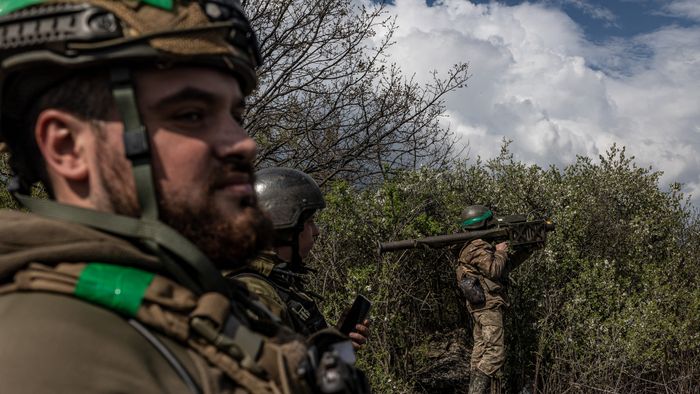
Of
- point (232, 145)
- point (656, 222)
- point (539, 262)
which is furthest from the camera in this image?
point (656, 222)

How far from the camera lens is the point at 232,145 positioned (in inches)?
51.1

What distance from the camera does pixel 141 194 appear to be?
123 centimetres

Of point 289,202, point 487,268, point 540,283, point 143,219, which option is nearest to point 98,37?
point 143,219

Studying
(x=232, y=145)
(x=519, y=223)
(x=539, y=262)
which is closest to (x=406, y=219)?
(x=519, y=223)

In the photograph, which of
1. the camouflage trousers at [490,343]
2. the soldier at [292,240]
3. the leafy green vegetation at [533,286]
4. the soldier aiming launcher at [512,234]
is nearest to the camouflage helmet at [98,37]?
the soldier at [292,240]

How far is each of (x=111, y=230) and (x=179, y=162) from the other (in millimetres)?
163

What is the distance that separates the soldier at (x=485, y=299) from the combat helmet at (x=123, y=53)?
266 inches

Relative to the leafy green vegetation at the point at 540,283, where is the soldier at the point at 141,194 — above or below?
above

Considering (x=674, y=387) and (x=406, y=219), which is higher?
(x=406, y=219)

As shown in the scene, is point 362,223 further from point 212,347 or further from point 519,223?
point 212,347

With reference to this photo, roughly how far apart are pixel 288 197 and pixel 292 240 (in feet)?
0.80

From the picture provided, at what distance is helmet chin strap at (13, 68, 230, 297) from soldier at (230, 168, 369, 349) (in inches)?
89.4

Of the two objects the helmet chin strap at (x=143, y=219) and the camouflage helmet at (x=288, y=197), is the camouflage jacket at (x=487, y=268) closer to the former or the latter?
the camouflage helmet at (x=288, y=197)

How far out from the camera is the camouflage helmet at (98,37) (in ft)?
3.95
